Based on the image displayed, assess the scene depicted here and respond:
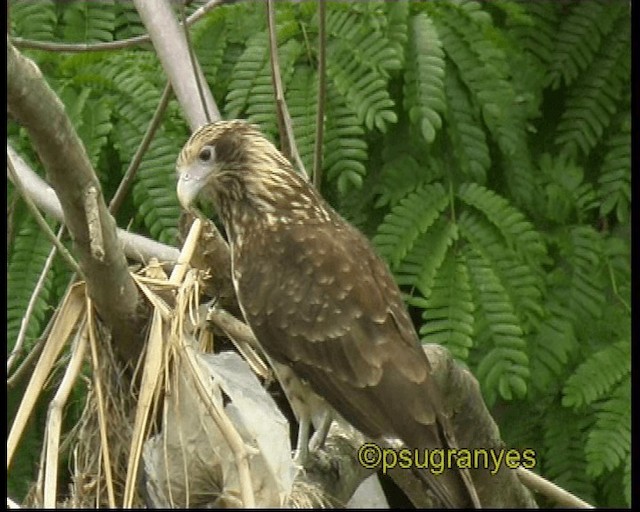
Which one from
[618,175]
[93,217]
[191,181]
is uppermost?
[93,217]

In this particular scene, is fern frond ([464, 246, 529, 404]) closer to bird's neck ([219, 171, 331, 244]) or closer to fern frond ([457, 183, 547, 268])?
fern frond ([457, 183, 547, 268])

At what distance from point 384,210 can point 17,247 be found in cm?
111

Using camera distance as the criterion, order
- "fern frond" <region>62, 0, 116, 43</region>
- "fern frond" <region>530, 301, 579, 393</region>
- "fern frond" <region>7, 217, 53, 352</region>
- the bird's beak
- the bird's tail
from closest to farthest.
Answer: the bird's tail
the bird's beak
"fern frond" <region>7, 217, 53, 352</region>
"fern frond" <region>530, 301, 579, 393</region>
"fern frond" <region>62, 0, 116, 43</region>

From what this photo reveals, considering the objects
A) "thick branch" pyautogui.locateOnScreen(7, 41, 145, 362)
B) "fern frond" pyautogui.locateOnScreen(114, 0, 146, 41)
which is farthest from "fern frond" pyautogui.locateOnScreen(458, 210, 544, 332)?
"thick branch" pyautogui.locateOnScreen(7, 41, 145, 362)

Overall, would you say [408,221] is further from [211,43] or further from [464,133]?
[211,43]

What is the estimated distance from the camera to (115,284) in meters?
2.99

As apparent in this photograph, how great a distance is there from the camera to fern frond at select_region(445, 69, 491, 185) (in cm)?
421

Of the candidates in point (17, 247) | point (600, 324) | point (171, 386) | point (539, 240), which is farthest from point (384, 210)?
point (171, 386)

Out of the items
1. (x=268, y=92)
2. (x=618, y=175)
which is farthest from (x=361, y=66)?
(x=618, y=175)

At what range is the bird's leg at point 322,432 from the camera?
347cm

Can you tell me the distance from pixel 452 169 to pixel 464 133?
136 mm

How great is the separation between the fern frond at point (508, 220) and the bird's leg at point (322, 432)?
944 millimetres

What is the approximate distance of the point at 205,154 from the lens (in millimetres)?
3678
